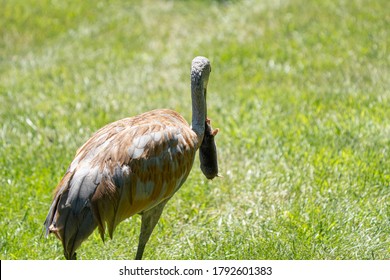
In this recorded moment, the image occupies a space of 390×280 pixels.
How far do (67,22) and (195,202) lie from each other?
7.91 meters

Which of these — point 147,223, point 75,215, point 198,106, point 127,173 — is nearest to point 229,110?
point 198,106

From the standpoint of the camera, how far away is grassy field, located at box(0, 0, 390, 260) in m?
6.87

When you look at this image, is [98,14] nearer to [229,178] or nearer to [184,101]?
[184,101]

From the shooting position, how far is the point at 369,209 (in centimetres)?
711

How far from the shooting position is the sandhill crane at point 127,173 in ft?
17.9

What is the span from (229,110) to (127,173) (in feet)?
15.4

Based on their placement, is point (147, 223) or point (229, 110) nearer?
point (147, 223)

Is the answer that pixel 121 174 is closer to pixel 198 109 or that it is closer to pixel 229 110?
pixel 198 109

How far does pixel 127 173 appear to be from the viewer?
225 inches

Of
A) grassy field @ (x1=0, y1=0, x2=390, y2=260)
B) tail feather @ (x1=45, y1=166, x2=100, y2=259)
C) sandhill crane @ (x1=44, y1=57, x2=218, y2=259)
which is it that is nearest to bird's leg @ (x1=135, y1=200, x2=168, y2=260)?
sandhill crane @ (x1=44, y1=57, x2=218, y2=259)

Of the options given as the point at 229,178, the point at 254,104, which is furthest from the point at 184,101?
the point at 229,178

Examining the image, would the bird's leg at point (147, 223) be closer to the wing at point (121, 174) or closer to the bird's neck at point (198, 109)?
the wing at point (121, 174)

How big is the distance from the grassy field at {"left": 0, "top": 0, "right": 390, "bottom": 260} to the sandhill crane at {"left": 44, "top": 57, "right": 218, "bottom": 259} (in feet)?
3.02

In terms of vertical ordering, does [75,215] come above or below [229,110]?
above
